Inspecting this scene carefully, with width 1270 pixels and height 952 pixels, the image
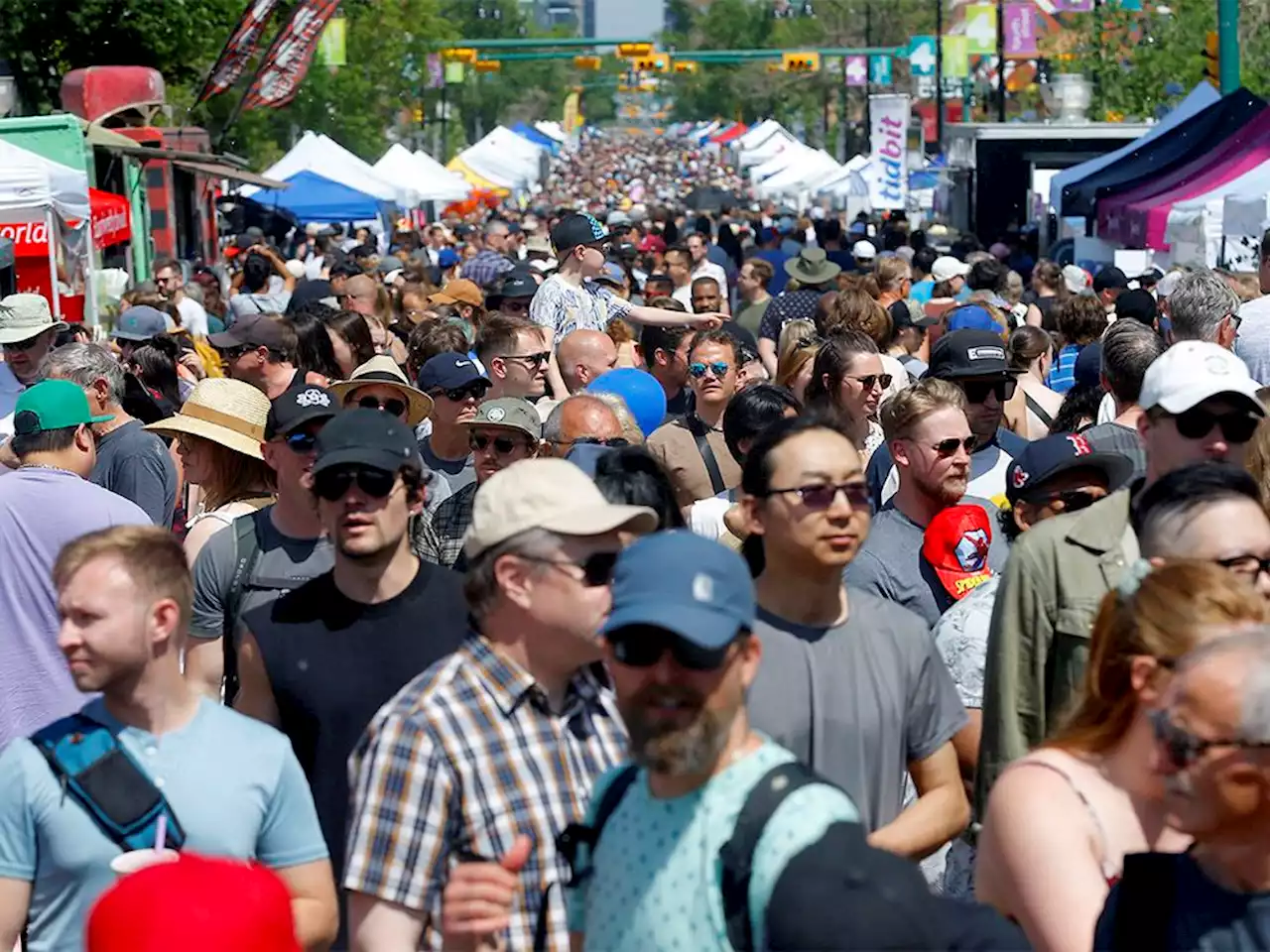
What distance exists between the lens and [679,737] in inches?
117

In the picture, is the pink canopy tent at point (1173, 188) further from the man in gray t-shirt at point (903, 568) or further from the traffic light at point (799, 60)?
the traffic light at point (799, 60)

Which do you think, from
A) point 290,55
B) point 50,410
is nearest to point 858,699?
point 50,410

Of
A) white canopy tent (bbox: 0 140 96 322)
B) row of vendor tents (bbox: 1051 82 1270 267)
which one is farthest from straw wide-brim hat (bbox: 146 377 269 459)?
row of vendor tents (bbox: 1051 82 1270 267)

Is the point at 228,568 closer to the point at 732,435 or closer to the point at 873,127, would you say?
the point at 732,435

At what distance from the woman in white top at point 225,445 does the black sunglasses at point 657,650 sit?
3.51m

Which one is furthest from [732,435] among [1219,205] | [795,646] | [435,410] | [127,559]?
[1219,205]

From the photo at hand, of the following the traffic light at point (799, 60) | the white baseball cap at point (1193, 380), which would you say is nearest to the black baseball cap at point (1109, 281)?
the white baseball cap at point (1193, 380)

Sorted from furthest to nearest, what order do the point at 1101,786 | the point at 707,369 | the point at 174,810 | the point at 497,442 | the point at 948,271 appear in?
1. the point at 948,271
2. the point at 707,369
3. the point at 497,442
4. the point at 174,810
5. the point at 1101,786

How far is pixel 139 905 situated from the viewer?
2.54 m

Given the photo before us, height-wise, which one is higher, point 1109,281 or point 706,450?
point 706,450

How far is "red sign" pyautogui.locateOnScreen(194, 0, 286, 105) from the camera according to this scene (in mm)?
27844

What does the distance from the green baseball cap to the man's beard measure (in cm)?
376

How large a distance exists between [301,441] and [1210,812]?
→ 133 inches

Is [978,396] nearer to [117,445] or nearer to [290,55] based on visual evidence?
[117,445]
